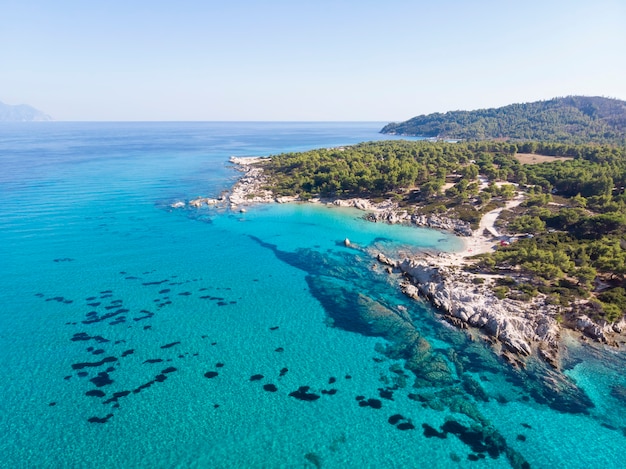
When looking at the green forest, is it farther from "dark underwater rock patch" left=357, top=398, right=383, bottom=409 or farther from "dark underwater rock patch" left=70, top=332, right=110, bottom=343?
"dark underwater rock patch" left=70, top=332, right=110, bottom=343

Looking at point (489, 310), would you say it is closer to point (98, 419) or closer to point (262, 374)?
point (262, 374)

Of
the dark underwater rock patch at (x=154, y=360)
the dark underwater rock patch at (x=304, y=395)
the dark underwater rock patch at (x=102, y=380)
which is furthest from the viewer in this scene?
the dark underwater rock patch at (x=154, y=360)

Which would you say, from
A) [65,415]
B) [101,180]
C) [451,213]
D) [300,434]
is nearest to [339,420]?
[300,434]

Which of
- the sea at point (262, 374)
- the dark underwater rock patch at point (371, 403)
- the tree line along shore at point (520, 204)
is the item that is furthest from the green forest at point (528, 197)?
the dark underwater rock patch at point (371, 403)

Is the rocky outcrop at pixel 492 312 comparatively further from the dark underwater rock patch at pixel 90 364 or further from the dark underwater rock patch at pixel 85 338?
the dark underwater rock patch at pixel 85 338

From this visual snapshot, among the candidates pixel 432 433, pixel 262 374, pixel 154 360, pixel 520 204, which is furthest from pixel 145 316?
pixel 520 204
